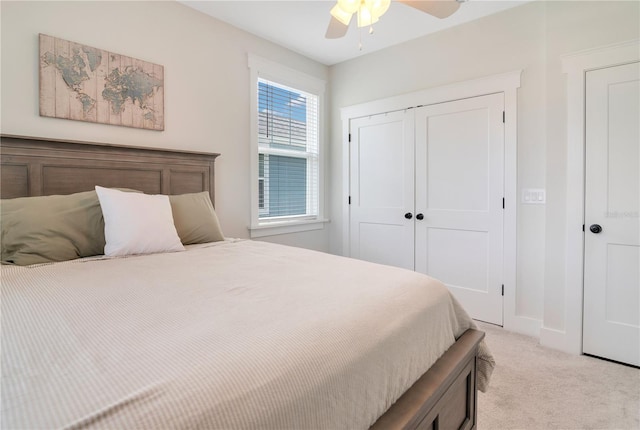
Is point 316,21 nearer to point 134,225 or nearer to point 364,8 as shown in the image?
point 364,8

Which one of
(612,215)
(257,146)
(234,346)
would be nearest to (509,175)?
(612,215)

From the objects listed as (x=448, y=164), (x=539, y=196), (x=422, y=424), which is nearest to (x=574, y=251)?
(x=539, y=196)

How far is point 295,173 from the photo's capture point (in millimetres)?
3707

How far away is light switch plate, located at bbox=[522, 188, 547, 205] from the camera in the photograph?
2609mm

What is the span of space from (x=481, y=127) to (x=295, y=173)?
1901mm

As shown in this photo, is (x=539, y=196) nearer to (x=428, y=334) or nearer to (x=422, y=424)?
(x=428, y=334)

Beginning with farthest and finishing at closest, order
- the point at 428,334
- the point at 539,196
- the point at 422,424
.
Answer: the point at 539,196, the point at 428,334, the point at 422,424

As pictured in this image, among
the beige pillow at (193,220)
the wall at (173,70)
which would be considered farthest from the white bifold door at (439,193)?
the beige pillow at (193,220)

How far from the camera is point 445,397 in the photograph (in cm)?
118

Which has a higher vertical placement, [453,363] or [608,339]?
[453,363]

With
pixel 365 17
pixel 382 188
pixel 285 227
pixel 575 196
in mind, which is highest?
pixel 365 17

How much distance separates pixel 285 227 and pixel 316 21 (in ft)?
6.45

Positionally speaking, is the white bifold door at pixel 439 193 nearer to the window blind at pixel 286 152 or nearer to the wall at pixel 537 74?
the wall at pixel 537 74

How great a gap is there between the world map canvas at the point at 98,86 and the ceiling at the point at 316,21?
755 millimetres
